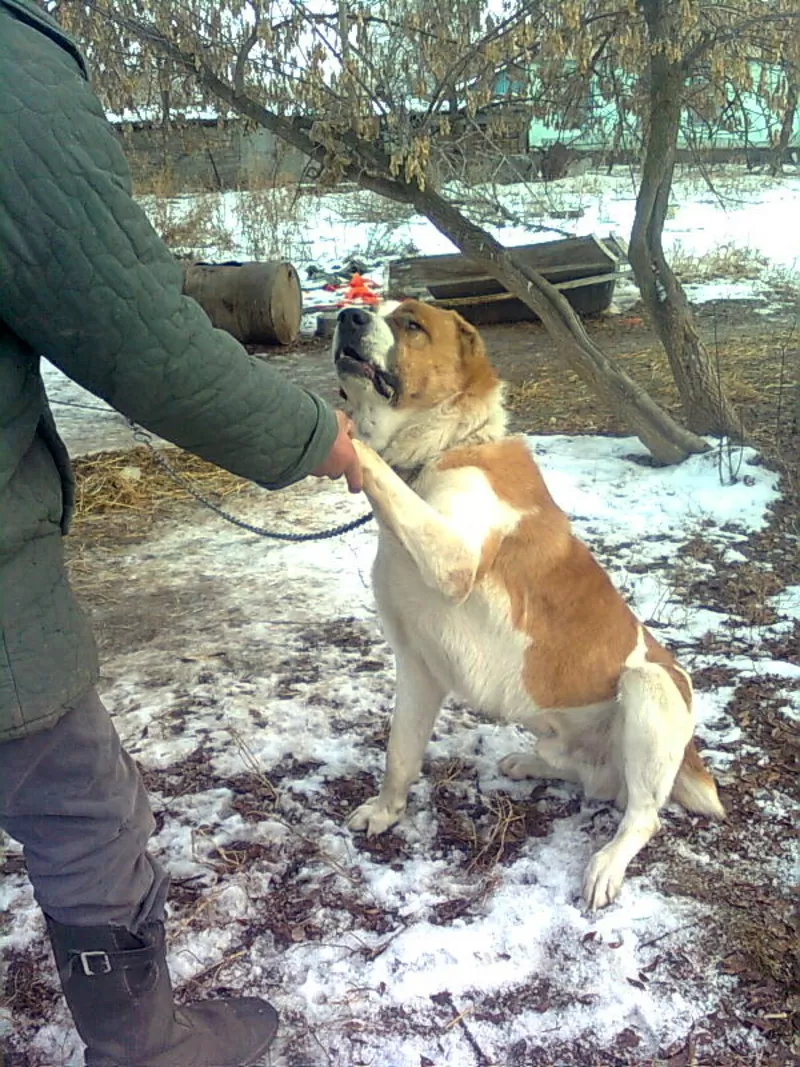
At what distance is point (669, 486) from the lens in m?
5.60


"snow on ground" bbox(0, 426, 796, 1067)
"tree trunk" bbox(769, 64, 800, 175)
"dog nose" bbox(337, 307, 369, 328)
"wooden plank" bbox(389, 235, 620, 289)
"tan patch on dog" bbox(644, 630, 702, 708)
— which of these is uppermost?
"tree trunk" bbox(769, 64, 800, 175)

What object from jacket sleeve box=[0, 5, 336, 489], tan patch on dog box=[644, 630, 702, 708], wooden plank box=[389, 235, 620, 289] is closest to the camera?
jacket sleeve box=[0, 5, 336, 489]

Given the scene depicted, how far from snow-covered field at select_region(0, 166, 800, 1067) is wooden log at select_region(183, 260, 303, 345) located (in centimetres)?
408

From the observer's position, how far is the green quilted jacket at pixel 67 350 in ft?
4.10

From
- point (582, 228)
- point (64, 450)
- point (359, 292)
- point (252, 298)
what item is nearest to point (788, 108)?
point (252, 298)

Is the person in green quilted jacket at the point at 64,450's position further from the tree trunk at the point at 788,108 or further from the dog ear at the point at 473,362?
the tree trunk at the point at 788,108

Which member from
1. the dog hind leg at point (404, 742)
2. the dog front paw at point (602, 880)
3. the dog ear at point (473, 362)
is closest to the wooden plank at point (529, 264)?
the dog ear at point (473, 362)

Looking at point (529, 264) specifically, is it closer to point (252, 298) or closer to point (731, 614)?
point (252, 298)

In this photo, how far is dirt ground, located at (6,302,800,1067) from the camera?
2256 millimetres

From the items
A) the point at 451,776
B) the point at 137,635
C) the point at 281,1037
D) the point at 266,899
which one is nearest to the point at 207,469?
the point at 137,635

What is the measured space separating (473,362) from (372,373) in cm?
33

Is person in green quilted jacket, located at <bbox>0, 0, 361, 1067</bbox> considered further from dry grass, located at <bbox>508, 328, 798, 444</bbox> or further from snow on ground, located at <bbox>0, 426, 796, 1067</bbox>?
dry grass, located at <bbox>508, 328, 798, 444</bbox>

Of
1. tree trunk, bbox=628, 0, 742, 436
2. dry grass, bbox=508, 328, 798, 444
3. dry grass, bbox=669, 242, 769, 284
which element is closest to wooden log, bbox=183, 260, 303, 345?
dry grass, bbox=508, 328, 798, 444

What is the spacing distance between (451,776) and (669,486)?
9.73ft
